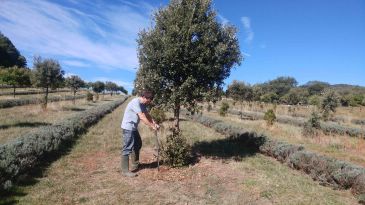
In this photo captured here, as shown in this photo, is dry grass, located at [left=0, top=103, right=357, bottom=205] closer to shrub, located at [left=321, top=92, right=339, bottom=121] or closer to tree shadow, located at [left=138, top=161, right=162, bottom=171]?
tree shadow, located at [left=138, top=161, right=162, bottom=171]

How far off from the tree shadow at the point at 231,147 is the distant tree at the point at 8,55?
100058 mm

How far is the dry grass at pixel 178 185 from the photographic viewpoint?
7895mm

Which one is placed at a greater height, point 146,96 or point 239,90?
point 239,90

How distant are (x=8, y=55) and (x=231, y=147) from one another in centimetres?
11276

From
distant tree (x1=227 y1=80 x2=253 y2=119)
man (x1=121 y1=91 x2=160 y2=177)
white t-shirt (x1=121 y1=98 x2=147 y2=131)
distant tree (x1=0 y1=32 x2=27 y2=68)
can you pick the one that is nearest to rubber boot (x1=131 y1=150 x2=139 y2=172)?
man (x1=121 y1=91 x2=160 y2=177)

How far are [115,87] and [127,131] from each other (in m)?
147

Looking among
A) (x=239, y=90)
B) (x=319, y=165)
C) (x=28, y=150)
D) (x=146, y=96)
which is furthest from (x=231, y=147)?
(x=239, y=90)

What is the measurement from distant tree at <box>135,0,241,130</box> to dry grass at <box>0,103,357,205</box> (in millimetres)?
2233

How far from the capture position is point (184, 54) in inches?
438

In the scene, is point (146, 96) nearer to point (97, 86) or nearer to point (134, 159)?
point (134, 159)

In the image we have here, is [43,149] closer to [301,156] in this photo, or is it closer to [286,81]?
[301,156]

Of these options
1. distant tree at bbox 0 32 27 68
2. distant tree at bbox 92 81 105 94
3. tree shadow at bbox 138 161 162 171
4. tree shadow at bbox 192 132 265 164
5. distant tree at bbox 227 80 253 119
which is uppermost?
distant tree at bbox 0 32 27 68

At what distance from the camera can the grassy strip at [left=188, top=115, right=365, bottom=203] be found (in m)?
8.80

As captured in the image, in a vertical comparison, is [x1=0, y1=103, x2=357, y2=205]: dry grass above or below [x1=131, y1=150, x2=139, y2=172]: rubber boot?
below
